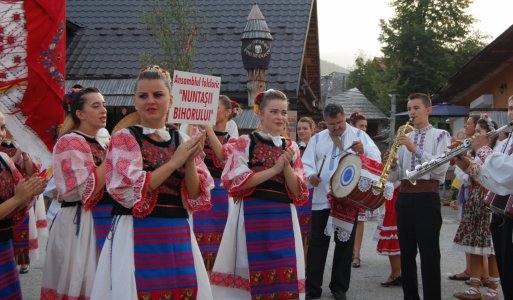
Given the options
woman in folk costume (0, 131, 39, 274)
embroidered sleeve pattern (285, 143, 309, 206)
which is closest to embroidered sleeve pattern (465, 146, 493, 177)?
embroidered sleeve pattern (285, 143, 309, 206)

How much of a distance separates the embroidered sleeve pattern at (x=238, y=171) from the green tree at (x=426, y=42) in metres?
30.8

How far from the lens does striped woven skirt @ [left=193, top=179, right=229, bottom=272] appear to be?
6566mm

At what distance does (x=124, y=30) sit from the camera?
58.8 ft

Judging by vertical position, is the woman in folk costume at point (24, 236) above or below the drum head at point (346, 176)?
below

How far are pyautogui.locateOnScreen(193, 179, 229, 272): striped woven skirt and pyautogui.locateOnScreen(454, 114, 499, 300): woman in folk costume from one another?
8.41ft

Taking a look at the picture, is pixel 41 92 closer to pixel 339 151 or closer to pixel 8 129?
pixel 8 129

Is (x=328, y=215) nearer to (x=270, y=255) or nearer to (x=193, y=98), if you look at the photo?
(x=270, y=255)

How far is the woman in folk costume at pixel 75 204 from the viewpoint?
15.1 ft

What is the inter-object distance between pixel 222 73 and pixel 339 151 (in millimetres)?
10061

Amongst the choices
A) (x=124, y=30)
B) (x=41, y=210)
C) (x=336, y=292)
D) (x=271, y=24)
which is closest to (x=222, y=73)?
(x=271, y=24)

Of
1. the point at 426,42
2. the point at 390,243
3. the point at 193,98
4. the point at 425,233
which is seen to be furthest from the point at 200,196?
the point at 426,42

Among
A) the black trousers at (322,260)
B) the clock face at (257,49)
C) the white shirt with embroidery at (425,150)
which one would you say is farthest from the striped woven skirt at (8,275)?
the clock face at (257,49)

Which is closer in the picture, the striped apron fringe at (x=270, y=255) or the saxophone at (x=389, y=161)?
the striped apron fringe at (x=270, y=255)

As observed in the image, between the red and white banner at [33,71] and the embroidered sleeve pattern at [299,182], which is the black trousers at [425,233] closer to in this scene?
the embroidered sleeve pattern at [299,182]
